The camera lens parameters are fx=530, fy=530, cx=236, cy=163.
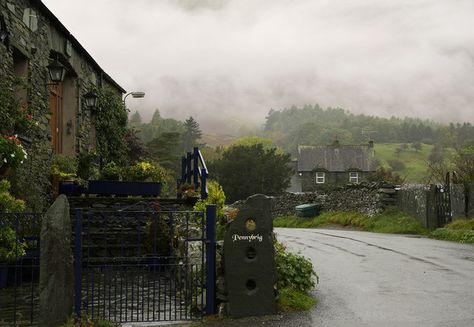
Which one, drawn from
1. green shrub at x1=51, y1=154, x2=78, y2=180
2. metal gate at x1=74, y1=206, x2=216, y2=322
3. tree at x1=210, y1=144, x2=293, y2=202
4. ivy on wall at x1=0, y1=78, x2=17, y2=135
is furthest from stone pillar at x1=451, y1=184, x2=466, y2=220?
tree at x1=210, y1=144, x2=293, y2=202

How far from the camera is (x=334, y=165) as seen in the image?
60344mm

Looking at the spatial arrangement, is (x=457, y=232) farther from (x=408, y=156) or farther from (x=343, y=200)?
(x=408, y=156)

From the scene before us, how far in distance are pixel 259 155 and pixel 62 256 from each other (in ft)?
141

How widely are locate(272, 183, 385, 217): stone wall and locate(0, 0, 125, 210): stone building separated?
14319 millimetres

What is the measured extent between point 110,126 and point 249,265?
12.8 meters

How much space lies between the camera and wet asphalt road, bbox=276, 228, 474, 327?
678cm

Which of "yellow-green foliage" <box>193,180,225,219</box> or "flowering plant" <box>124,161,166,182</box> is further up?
"flowering plant" <box>124,161,166,182</box>

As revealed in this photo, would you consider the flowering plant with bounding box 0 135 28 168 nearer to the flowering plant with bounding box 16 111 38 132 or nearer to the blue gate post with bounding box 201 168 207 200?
the flowering plant with bounding box 16 111 38 132

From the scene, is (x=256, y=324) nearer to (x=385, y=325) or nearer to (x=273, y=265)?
(x=273, y=265)

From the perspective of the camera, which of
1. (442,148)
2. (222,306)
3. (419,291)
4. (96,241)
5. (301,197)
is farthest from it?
(442,148)

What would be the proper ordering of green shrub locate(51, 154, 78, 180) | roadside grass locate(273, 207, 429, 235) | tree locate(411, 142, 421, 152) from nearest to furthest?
green shrub locate(51, 154, 78, 180) → roadside grass locate(273, 207, 429, 235) → tree locate(411, 142, 421, 152)

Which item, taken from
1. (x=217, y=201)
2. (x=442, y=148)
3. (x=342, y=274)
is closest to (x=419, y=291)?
(x=342, y=274)

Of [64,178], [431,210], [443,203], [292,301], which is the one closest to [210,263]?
[292,301]

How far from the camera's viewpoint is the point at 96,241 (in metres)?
11.9
